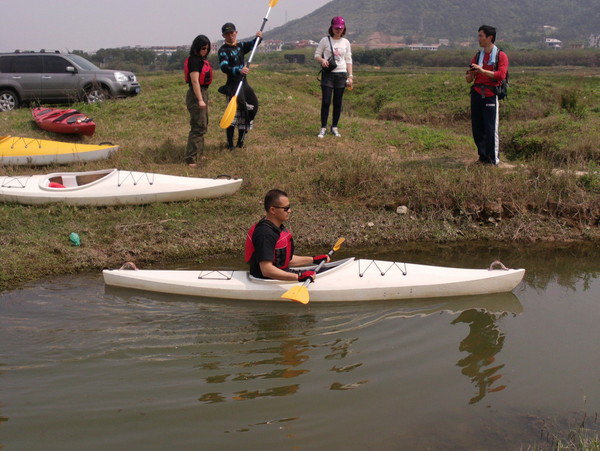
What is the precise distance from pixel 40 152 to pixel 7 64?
6.44m

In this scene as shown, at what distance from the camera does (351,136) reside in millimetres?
11383

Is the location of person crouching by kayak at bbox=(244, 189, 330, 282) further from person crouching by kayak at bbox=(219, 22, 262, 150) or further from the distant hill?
the distant hill

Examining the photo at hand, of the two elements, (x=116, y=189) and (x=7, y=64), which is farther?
(x=7, y=64)

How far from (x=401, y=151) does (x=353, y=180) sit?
82.9 inches

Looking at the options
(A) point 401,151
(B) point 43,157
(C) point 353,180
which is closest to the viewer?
(C) point 353,180

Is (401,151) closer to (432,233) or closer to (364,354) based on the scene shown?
(432,233)

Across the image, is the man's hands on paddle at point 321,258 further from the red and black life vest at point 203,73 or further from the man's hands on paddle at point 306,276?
the red and black life vest at point 203,73

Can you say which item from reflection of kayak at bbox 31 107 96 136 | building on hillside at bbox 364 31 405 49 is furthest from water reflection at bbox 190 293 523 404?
building on hillside at bbox 364 31 405 49

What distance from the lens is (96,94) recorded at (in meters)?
15.1

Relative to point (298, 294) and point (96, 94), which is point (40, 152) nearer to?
point (96, 94)

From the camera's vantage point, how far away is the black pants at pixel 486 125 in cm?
884

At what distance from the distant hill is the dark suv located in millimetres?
105659

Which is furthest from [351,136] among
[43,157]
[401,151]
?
[43,157]

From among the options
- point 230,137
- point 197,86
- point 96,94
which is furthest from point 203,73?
point 96,94
